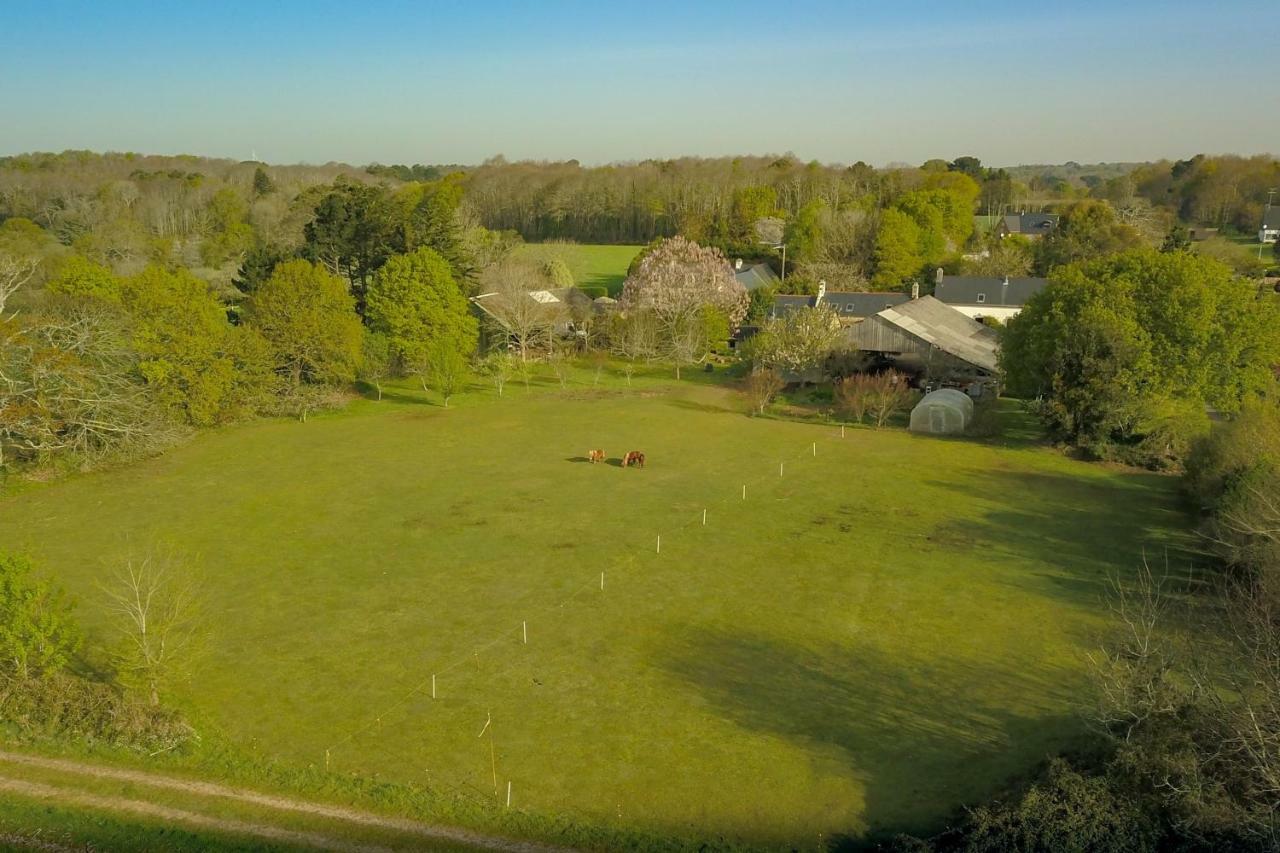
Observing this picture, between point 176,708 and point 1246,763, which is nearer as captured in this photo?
point 1246,763

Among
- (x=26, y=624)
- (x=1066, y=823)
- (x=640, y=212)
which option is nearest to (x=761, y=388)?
(x=1066, y=823)

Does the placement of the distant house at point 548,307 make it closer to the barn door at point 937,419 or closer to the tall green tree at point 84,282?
the tall green tree at point 84,282

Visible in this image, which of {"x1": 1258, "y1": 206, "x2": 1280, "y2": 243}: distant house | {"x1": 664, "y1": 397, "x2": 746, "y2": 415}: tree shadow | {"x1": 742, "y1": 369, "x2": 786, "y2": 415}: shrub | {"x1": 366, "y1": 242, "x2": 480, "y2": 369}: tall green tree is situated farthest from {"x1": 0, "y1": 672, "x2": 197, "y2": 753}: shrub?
{"x1": 1258, "y1": 206, "x2": 1280, "y2": 243}: distant house

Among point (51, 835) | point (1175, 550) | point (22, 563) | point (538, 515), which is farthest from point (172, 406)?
point (1175, 550)

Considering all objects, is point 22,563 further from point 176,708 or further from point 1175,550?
point 1175,550

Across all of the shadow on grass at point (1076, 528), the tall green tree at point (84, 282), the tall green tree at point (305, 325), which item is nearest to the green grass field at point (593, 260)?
the tall green tree at point (305, 325)

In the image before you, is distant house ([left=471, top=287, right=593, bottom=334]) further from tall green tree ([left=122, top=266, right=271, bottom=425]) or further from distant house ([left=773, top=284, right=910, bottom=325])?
tall green tree ([left=122, top=266, right=271, bottom=425])

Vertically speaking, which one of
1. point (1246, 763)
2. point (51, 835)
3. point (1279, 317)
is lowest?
point (51, 835)
